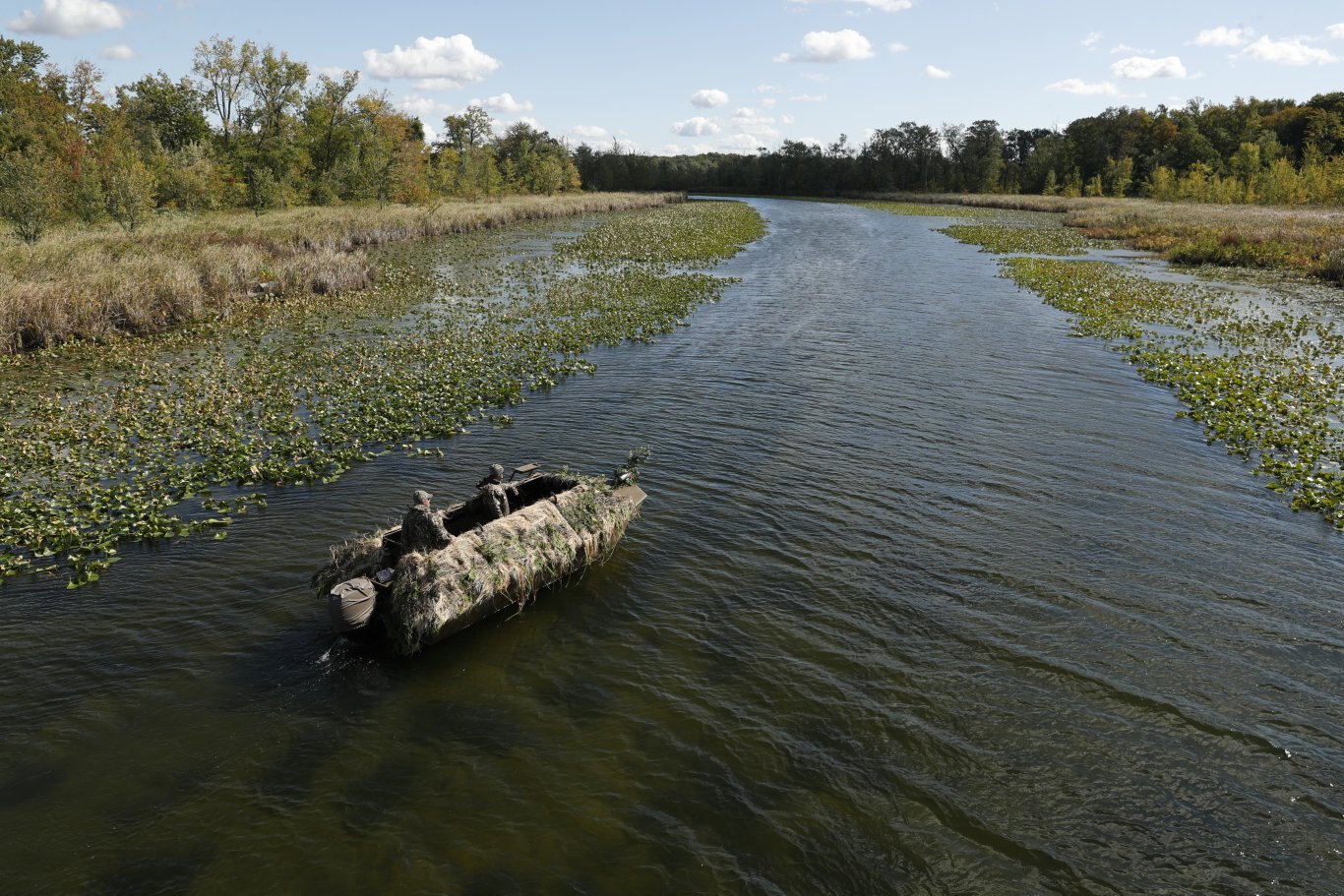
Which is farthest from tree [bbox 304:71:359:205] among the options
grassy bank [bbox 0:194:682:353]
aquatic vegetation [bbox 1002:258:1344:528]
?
aquatic vegetation [bbox 1002:258:1344:528]

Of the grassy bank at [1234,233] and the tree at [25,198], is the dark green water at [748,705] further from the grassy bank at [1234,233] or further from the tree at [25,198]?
the grassy bank at [1234,233]

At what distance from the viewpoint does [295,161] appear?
74.3 meters

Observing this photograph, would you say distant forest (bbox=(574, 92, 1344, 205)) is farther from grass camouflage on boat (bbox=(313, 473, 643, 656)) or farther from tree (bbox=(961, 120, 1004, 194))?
grass camouflage on boat (bbox=(313, 473, 643, 656))

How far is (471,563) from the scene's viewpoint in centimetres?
1079

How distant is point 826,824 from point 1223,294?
142 feet

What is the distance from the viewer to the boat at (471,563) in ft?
33.2

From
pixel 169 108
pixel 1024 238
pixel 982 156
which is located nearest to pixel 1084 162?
pixel 982 156

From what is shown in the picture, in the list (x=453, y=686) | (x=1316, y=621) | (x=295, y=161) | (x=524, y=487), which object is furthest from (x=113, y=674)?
(x=295, y=161)

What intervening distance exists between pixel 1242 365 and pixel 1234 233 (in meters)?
39.2

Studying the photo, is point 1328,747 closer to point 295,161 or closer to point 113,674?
point 113,674

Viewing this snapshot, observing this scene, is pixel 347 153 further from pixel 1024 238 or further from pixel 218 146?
pixel 1024 238

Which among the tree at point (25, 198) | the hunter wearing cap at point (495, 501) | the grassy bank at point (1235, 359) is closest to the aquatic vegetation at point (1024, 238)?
the grassy bank at point (1235, 359)

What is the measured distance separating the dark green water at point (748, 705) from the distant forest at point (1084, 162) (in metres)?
93.3

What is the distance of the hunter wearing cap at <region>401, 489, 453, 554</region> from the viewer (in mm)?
10852
